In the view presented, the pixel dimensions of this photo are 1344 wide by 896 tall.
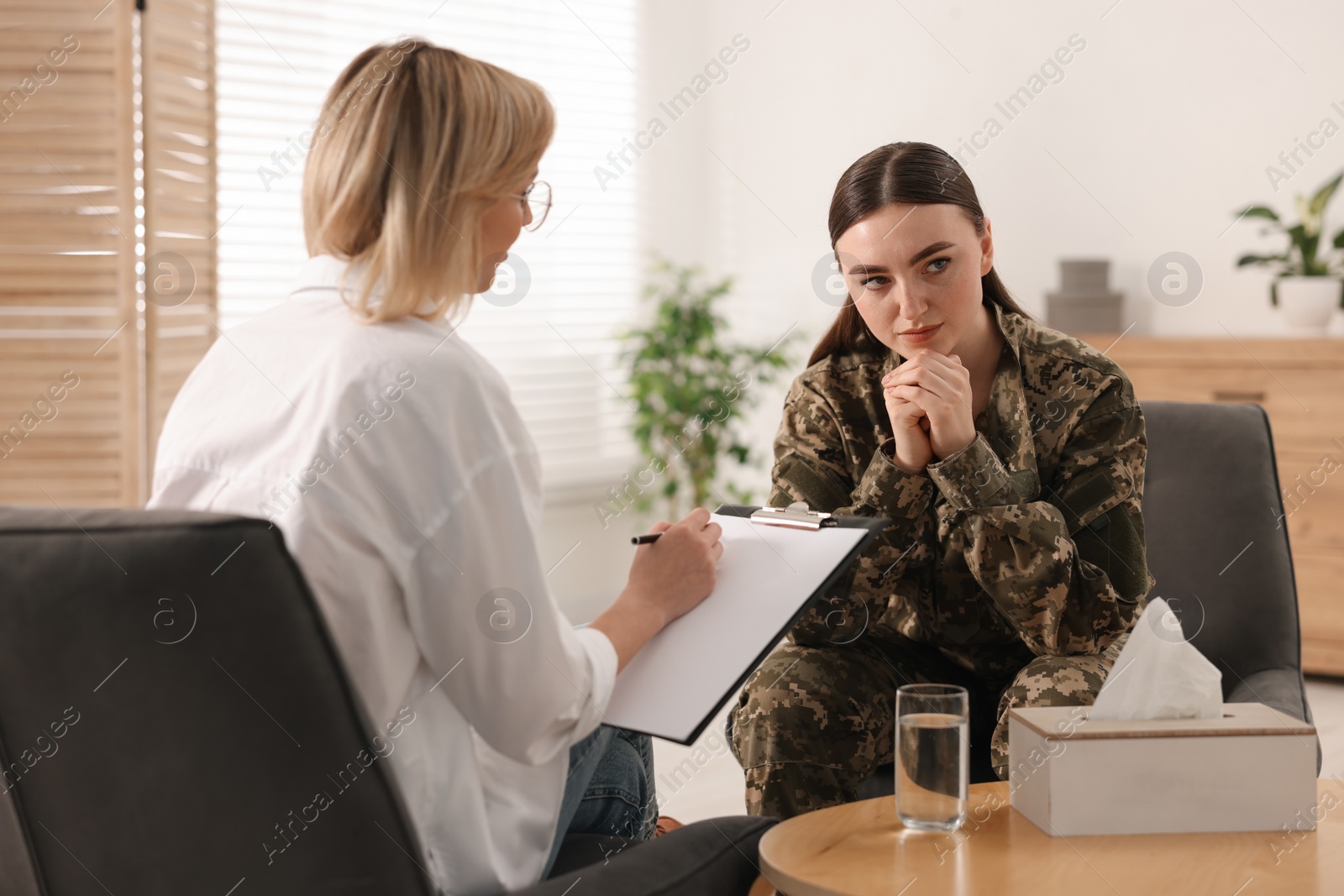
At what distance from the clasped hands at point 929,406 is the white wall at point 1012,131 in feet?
9.37

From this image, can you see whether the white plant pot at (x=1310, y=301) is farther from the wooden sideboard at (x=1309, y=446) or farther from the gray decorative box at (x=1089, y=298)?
the gray decorative box at (x=1089, y=298)

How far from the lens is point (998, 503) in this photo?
5.34 ft

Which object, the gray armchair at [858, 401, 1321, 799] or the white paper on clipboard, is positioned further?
the gray armchair at [858, 401, 1321, 799]

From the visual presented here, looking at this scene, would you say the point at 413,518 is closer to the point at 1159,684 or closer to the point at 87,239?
the point at 1159,684

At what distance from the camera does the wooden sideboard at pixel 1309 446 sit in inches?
140

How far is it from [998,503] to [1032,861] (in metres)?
0.58

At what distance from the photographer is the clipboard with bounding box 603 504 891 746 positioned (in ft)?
3.97

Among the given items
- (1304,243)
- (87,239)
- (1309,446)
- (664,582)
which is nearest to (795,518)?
(664,582)

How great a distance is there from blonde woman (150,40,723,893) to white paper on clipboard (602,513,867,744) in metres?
0.09

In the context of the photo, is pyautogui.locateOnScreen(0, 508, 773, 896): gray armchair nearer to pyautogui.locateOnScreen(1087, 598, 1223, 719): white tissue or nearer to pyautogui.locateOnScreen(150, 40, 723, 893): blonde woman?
pyautogui.locateOnScreen(150, 40, 723, 893): blonde woman

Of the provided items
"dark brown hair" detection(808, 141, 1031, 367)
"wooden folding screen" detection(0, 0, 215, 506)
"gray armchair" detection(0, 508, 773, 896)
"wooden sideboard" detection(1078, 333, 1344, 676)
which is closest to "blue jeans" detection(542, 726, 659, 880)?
"gray armchair" detection(0, 508, 773, 896)

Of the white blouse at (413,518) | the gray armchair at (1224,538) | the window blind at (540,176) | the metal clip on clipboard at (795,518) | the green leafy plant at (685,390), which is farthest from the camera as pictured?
the green leafy plant at (685,390)

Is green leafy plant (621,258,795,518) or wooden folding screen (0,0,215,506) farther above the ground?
wooden folding screen (0,0,215,506)

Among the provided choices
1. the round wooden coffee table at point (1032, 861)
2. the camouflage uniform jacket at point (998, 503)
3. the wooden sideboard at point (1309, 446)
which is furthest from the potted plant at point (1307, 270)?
the round wooden coffee table at point (1032, 861)
